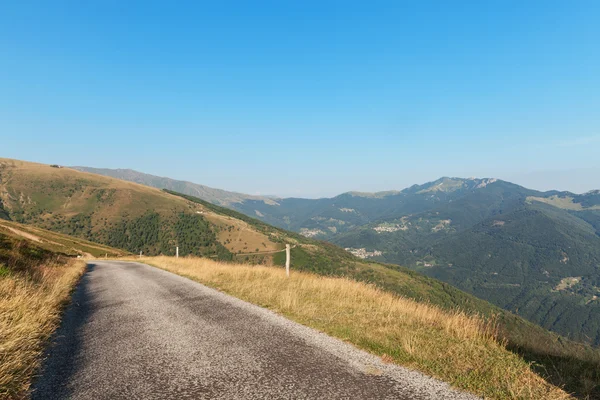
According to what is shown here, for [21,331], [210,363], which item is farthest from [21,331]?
[210,363]

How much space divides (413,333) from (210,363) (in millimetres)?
4789

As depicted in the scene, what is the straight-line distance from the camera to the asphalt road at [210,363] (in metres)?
4.93

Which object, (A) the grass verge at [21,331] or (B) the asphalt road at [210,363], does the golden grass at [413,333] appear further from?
(A) the grass verge at [21,331]

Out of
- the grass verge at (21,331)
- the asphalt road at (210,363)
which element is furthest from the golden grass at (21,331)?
the asphalt road at (210,363)

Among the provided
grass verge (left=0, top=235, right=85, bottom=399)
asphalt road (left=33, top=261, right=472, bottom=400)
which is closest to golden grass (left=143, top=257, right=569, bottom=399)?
asphalt road (left=33, top=261, right=472, bottom=400)

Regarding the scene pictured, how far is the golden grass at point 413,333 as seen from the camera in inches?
209

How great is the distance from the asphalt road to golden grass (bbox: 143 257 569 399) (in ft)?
1.54

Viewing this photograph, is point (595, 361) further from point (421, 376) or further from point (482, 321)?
point (421, 376)

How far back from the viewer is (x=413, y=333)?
7.71 m

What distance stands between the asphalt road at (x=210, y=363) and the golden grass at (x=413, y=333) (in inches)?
18.5

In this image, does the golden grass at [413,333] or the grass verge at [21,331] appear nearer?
the grass verge at [21,331]

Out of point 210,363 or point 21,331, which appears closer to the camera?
point 210,363

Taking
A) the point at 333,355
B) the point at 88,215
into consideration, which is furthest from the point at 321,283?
the point at 88,215

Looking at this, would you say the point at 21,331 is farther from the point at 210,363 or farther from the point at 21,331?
the point at 210,363
